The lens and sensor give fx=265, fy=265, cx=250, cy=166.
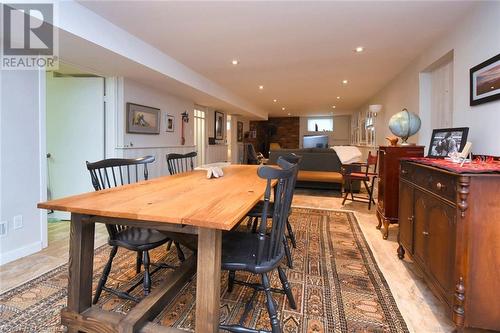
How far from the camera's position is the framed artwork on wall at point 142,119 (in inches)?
157

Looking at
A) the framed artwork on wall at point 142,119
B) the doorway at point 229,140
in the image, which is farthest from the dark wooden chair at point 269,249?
the doorway at point 229,140

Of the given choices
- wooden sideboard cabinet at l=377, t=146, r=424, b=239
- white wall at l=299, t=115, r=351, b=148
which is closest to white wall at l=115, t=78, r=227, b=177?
wooden sideboard cabinet at l=377, t=146, r=424, b=239

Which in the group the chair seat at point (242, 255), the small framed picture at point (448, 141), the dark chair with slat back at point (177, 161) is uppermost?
the small framed picture at point (448, 141)

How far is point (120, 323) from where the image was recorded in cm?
129

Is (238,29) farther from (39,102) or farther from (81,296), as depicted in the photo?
(81,296)

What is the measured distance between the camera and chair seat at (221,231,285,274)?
4.34 ft

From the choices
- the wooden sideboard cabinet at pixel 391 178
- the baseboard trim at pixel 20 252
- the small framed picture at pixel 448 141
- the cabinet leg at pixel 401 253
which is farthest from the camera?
the wooden sideboard cabinet at pixel 391 178

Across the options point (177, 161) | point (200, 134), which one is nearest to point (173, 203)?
point (177, 161)

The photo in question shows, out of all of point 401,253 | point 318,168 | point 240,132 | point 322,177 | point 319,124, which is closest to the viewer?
point 401,253

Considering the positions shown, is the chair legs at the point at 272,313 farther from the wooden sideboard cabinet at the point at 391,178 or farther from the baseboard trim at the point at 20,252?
the baseboard trim at the point at 20,252

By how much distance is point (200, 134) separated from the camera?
6.85 m

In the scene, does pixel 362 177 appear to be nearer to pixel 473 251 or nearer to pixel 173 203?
pixel 473 251

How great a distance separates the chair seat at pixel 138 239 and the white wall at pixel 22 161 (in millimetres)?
1409

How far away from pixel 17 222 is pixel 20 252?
276 millimetres
